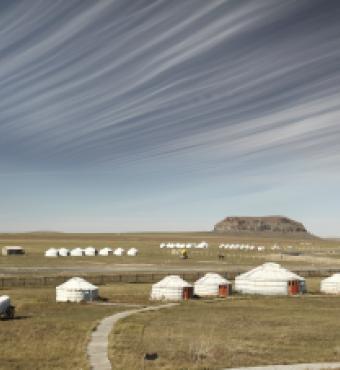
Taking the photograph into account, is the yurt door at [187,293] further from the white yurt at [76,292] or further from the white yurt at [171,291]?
the white yurt at [76,292]

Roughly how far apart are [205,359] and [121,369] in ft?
16.1

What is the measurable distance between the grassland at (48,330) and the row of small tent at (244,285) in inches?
114

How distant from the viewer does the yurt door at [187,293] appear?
204ft

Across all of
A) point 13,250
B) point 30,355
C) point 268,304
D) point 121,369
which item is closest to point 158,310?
point 268,304

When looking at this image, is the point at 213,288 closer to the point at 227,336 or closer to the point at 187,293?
the point at 187,293

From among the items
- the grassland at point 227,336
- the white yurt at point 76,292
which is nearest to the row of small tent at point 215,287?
the white yurt at point 76,292

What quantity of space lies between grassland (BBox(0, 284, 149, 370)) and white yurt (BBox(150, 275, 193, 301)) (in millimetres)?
1605

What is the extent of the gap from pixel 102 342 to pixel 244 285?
3551cm

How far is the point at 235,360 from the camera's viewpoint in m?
30.6

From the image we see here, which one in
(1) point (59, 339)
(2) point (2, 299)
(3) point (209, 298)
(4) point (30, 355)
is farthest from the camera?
(3) point (209, 298)

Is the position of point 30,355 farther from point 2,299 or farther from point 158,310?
point 158,310

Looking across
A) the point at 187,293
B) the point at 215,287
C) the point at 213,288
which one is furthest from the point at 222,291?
the point at 187,293

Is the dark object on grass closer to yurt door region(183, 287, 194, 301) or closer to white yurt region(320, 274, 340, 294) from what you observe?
yurt door region(183, 287, 194, 301)

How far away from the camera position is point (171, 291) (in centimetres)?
6122
